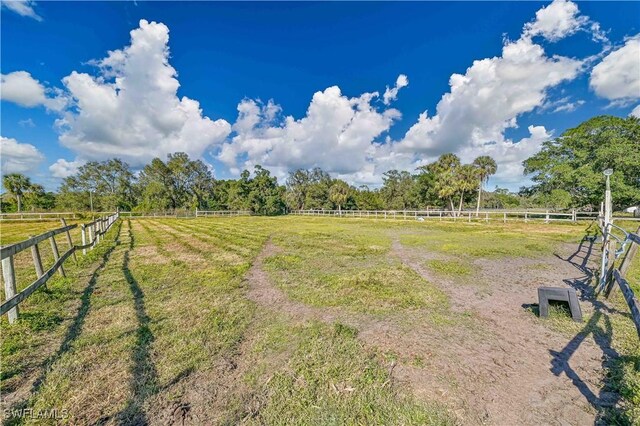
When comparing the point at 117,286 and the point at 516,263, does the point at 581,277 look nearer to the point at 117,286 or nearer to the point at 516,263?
the point at 516,263

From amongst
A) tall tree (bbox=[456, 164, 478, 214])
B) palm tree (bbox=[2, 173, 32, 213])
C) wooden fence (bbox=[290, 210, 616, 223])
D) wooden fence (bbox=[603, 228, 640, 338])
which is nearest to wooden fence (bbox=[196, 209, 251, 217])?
wooden fence (bbox=[290, 210, 616, 223])

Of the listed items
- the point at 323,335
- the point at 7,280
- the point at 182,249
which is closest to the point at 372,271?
the point at 323,335

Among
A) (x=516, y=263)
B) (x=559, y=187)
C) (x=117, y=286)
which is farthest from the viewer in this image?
(x=559, y=187)

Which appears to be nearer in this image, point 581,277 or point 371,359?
point 371,359

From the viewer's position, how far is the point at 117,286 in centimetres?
639

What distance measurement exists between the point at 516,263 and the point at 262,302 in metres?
8.05

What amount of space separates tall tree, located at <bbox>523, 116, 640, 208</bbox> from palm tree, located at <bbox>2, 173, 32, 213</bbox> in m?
88.0

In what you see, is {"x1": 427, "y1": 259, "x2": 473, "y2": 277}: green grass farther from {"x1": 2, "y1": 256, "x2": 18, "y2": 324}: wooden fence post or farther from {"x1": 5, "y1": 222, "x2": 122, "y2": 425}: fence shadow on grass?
{"x1": 2, "y1": 256, "x2": 18, "y2": 324}: wooden fence post

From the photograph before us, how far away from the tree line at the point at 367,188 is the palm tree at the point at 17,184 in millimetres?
129

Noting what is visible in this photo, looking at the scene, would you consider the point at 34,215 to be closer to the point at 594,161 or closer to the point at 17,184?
the point at 17,184

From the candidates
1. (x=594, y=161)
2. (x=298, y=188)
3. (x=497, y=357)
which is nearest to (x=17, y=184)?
(x=298, y=188)

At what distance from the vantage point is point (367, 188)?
266ft

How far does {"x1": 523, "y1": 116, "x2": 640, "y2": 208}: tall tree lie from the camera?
25344mm

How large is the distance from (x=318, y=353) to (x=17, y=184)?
78282 mm
